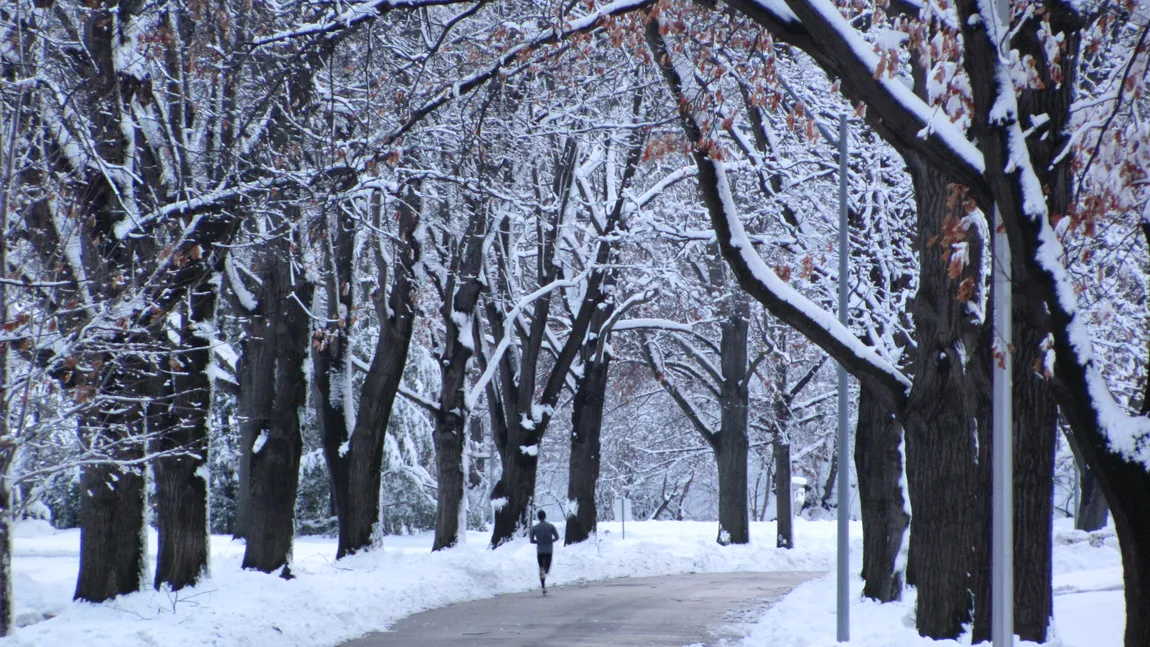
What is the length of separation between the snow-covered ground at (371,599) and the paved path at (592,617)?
0.66 meters

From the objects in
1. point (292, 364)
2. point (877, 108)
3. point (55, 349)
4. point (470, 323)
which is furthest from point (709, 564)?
point (877, 108)

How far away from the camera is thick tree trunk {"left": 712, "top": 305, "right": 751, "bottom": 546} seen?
33.7 metres

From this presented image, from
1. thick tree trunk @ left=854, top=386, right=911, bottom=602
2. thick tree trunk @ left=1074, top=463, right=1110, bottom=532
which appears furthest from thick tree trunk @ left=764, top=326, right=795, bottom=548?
thick tree trunk @ left=854, top=386, right=911, bottom=602

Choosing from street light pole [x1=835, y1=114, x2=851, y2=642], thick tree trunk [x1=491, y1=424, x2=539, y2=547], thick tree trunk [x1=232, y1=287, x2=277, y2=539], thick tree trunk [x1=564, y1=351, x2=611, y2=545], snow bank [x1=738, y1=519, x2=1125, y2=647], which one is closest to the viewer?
snow bank [x1=738, y1=519, x2=1125, y2=647]

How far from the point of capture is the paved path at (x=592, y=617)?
15.4 meters

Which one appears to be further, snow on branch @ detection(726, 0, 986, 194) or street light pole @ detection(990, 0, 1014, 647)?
street light pole @ detection(990, 0, 1014, 647)

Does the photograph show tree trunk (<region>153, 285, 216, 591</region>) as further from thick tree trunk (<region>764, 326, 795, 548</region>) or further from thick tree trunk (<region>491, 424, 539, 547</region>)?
thick tree trunk (<region>764, 326, 795, 548</region>)

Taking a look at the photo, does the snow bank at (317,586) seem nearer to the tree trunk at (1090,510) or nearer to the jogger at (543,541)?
the jogger at (543,541)

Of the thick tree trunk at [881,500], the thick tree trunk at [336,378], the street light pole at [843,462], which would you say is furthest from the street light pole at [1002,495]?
the thick tree trunk at [336,378]

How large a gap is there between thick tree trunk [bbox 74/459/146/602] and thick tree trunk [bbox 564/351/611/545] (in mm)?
16139

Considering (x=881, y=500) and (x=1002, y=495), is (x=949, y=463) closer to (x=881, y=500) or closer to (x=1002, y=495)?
(x=1002, y=495)

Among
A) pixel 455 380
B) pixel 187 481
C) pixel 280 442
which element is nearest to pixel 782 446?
pixel 455 380

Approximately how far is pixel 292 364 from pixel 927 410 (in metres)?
10.5

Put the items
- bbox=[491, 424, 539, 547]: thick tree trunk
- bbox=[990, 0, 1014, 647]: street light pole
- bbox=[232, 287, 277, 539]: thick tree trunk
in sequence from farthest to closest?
bbox=[491, 424, 539, 547]: thick tree trunk → bbox=[232, 287, 277, 539]: thick tree trunk → bbox=[990, 0, 1014, 647]: street light pole
